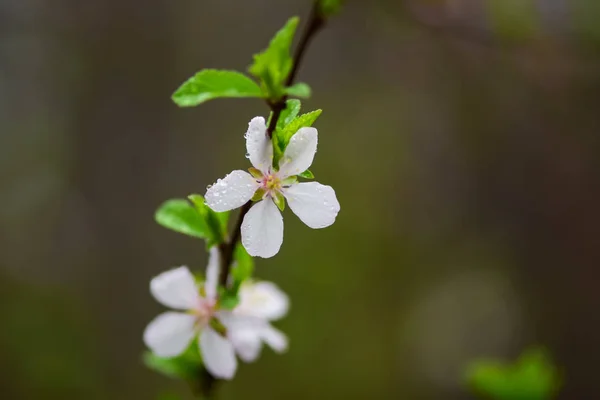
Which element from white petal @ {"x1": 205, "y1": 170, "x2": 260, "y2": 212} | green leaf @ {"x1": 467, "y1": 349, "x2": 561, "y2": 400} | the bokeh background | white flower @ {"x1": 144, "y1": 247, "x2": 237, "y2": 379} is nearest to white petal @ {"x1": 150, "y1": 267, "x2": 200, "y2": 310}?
white flower @ {"x1": 144, "y1": 247, "x2": 237, "y2": 379}

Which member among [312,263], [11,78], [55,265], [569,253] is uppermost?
[11,78]

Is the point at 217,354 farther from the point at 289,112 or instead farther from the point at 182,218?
the point at 289,112

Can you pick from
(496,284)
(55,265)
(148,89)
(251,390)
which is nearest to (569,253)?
(496,284)

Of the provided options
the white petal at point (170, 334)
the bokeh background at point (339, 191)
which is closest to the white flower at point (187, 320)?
the white petal at point (170, 334)

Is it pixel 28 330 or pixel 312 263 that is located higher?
pixel 312 263

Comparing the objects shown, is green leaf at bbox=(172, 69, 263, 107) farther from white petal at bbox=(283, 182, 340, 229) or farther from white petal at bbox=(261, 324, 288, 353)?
white petal at bbox=(261, 324, 288, 353)

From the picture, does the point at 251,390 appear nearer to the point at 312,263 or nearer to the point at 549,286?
the point at 312,263

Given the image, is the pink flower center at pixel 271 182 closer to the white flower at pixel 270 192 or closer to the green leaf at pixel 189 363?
the white flower at pixel 270 192
